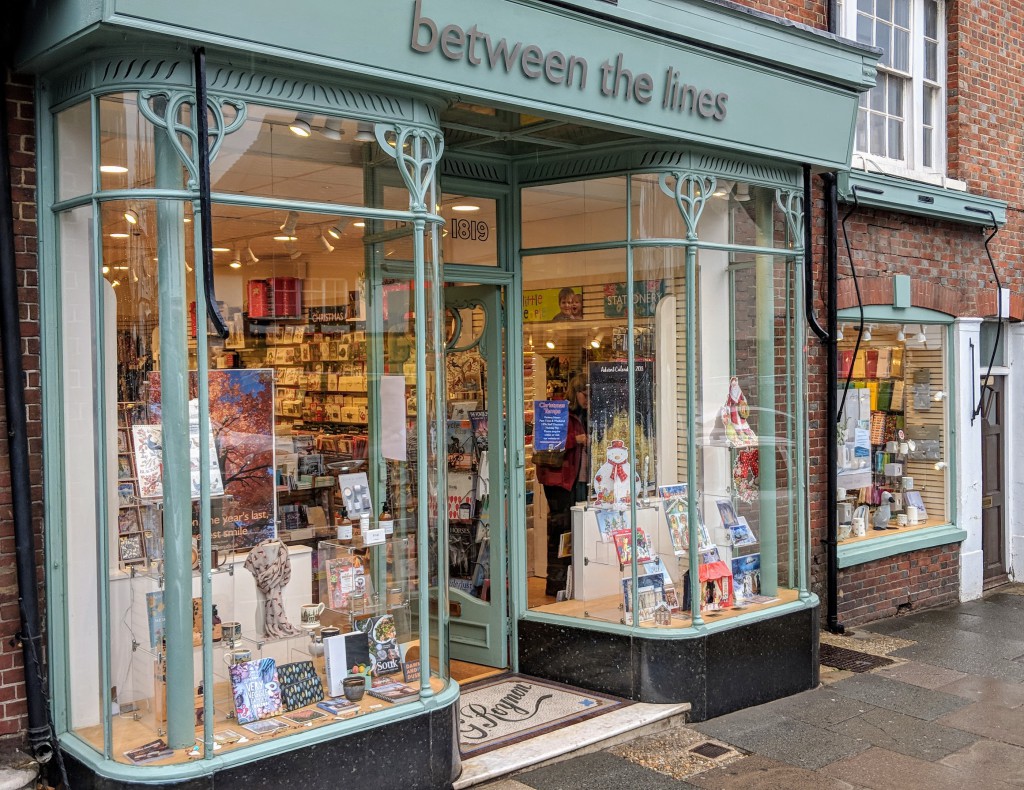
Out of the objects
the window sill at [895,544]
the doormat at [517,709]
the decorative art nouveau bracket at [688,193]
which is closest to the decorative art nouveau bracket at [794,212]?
the decorative art nouveau bracket at [688,193]

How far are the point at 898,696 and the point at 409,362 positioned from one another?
4.24 metres

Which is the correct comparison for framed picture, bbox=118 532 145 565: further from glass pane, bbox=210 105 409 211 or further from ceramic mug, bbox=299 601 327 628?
glass pane, bbox=210 105 409 211

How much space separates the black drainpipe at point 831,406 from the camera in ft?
27.7

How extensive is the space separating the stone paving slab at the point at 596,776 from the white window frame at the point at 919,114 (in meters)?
5.99

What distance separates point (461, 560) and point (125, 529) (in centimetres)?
292

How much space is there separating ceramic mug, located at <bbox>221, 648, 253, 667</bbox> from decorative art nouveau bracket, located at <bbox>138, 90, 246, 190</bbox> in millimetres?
2174

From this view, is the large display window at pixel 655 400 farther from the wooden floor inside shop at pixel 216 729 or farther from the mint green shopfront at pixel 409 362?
the wooden floor inside shop at pixel 216 729

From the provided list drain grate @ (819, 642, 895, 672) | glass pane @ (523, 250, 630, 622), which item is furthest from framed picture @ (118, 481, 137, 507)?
drain grate @ (819, 642, 895, 672)

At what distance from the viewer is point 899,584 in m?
9.41

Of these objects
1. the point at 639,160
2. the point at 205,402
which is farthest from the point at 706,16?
the point at 205,402

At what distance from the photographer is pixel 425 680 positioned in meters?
5.27

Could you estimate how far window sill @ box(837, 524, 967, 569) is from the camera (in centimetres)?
882

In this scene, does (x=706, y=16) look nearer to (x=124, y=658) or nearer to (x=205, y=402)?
(x=205, y=402)

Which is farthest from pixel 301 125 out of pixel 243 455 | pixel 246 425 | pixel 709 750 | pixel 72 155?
pixel 709 750
